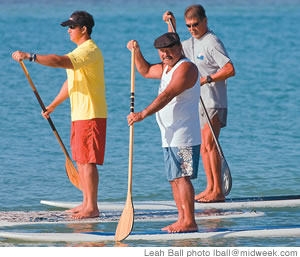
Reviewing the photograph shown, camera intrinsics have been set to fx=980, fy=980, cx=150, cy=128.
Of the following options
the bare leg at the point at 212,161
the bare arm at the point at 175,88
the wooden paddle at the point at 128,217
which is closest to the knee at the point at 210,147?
the bare leg at the point at 212,161

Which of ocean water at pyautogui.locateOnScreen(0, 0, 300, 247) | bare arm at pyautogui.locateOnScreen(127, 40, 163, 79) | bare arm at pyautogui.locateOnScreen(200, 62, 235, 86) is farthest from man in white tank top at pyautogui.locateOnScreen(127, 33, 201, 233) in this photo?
bare arm at pyautogui.locateOnScreen(200, 62, 235, 86)

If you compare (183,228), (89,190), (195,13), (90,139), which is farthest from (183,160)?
(195,13)

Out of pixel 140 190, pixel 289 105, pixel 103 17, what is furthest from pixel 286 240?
pixel 103 17

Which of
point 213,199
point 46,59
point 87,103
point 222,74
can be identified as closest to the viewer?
point 46,59

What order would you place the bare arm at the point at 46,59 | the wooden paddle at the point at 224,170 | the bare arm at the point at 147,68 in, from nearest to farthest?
the bare arm at the point at 46,59 → the bare arm at the point at 147,68 → the wooden paddle at the point at 224,170

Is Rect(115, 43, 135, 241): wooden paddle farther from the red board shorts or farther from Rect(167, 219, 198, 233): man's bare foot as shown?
the red board shorts

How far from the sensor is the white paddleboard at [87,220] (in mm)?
9414

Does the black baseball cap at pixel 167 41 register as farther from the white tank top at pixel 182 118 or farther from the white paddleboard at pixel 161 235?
the white paddleboard at pixel 161 235

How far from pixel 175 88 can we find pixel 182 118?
1.01 ft

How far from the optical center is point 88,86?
928cm

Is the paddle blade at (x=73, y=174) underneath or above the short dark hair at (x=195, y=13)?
underneath

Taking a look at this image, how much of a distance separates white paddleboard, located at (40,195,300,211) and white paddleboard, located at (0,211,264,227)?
11.4 inches

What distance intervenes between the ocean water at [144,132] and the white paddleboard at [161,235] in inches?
2.1

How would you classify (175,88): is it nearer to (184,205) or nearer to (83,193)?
(184,205)
